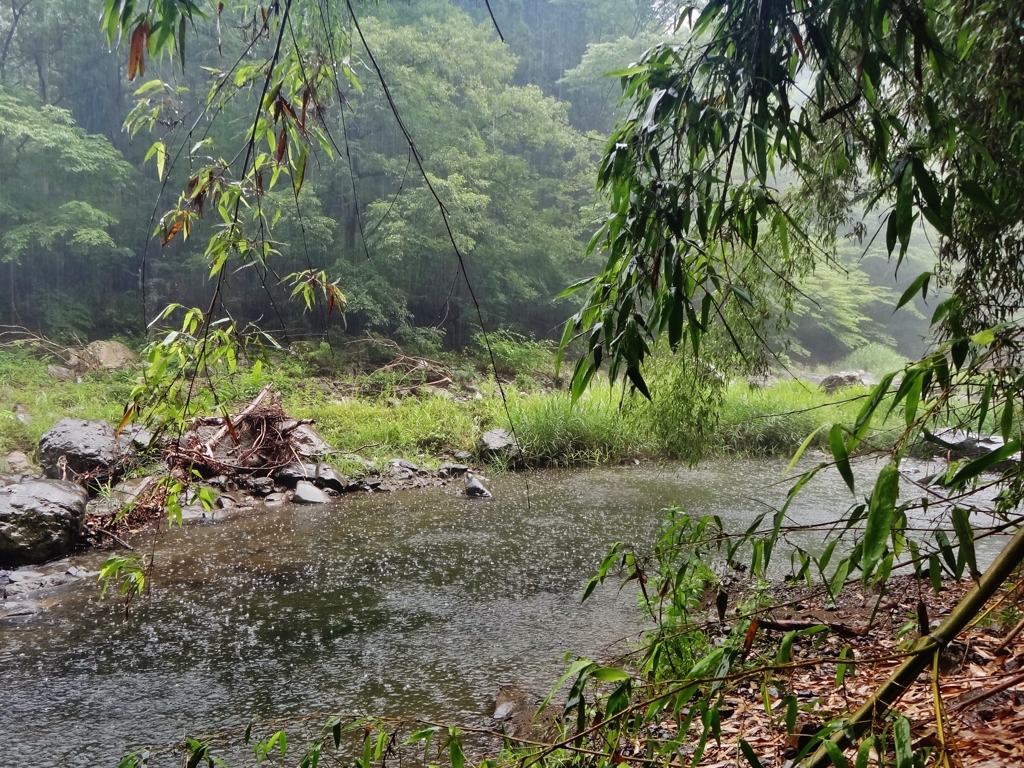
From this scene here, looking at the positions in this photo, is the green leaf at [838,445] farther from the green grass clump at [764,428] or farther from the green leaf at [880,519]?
the green grass clump at [764,428]

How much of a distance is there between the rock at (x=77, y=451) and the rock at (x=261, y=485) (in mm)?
1231

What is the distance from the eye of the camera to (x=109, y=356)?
11172 mm

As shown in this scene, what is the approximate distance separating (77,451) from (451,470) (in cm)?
385

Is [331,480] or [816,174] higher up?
[816,174]

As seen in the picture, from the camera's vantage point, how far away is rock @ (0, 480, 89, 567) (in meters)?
4.81

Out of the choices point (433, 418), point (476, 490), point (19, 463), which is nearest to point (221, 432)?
point (19, 463)

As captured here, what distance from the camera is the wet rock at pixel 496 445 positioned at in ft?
27.6

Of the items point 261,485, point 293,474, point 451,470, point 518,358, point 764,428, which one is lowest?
point 261,485

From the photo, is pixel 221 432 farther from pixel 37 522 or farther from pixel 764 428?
pixel 764 428

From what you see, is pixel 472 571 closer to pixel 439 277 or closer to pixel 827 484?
pixel 827 484

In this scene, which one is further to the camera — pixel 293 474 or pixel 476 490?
pixel 293 474

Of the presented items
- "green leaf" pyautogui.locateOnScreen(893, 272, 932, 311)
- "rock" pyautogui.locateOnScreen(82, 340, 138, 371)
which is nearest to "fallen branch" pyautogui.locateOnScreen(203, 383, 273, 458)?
"rock" pyautogui.locateOnScreen(82, 340, 138, 371)

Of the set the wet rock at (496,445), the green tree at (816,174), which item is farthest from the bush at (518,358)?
the green tree at (816,174)

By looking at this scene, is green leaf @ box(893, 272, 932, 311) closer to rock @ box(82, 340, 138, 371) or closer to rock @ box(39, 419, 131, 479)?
rock @ box(39, 419, 131, 479)
